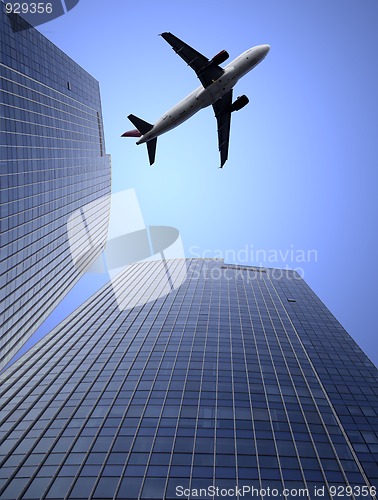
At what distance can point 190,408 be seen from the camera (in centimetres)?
4734

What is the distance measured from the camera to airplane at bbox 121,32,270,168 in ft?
154

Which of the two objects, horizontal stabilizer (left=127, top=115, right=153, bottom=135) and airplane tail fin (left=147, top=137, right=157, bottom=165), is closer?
horizontal stabilizer (left=127, top=115, right=153, bottom=135)

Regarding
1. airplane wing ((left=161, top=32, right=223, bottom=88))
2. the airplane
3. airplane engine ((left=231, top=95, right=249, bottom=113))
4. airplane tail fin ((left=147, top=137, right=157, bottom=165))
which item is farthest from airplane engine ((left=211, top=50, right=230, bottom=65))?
airplane tail fin ((left=147, top=137, right=157, bottom=165))

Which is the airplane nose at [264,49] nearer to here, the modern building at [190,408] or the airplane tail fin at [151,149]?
the airplane tail fin at [151,149]

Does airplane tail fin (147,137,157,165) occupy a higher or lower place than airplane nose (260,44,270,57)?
lower

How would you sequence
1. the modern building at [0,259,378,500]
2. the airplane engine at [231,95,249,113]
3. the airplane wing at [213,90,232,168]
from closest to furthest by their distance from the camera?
1. the modern building at [0,259,378,500]
2. the airplane engine at [231,95,249,113]
3. the airplane wing at [213,90,232,168]

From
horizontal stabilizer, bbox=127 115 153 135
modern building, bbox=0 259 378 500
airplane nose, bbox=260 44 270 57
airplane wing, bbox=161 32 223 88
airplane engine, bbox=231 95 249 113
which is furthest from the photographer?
horizontal stabilizer, bbox=127 115 153 135

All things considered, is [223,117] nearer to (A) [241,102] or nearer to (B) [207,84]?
(A) [241,102]

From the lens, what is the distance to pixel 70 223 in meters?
83.9

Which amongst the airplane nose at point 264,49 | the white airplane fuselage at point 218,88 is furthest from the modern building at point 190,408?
the airplane nose at point 264,49

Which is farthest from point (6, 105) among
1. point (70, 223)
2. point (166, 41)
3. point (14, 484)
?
point (14, 484)

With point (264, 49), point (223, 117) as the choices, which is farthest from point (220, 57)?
point (223, 117)

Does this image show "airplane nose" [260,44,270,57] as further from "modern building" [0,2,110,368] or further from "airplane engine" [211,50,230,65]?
"modern building" [0,2,110,368]

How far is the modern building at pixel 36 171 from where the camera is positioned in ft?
187
